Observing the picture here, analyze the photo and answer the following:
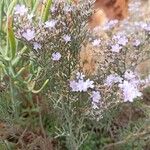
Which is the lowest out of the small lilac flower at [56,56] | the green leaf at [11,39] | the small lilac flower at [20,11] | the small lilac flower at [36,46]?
the small lilac flower at [56,56]

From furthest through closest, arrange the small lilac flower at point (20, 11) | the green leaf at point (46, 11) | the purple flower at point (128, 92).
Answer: the green leaf at point (46, 11) → the small lilac flower at point (20, 11) → the purple flower at point (128, 92)

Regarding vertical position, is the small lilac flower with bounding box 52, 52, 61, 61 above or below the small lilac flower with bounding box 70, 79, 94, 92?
above

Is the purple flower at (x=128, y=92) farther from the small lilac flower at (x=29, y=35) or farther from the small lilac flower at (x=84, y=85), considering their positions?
the small lilac flower at (x=29, y=35)

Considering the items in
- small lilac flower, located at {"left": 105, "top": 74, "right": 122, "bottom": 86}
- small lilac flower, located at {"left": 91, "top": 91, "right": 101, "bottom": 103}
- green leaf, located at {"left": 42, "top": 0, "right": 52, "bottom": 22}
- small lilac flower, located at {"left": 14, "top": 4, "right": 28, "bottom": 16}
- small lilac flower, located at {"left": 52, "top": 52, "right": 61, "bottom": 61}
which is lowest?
small lilac flower, located at {"left": 91, "top": 91, "right": 101, "bottom": 103}

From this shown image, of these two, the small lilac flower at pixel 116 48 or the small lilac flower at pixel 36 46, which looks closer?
the small lilac flower at pixel 36 46

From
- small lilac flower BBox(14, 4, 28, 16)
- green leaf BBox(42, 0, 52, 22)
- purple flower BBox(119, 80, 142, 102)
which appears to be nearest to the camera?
purple flower BBox(119, 80, 142, 102)

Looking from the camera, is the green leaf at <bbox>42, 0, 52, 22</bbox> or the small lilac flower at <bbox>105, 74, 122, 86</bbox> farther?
the green leaf at <bbox>42, 0, 52, 22</bbox>

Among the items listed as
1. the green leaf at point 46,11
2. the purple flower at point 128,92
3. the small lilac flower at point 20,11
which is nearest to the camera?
the purple flower at point 128,92

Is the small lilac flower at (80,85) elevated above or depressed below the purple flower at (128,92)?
above

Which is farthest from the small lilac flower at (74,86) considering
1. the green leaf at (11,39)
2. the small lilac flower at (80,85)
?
the green leaf at (11,39)

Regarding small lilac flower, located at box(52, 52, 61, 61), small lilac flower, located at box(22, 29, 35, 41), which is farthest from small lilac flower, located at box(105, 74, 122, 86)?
small lilac flower, located at box(22, 29, 35, 41)

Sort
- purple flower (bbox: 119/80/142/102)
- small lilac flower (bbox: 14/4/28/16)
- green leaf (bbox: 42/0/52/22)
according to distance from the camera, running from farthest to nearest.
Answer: green leaf (bbox: 42/0/52/22)
small lilac flower (bbox: 14/4/28/16)
purple flower (bbox: 119/80/142/102)

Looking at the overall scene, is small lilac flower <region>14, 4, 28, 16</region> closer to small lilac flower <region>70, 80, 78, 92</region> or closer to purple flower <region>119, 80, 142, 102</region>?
small lilac flower <region>70, 80, 78, 92</region>
